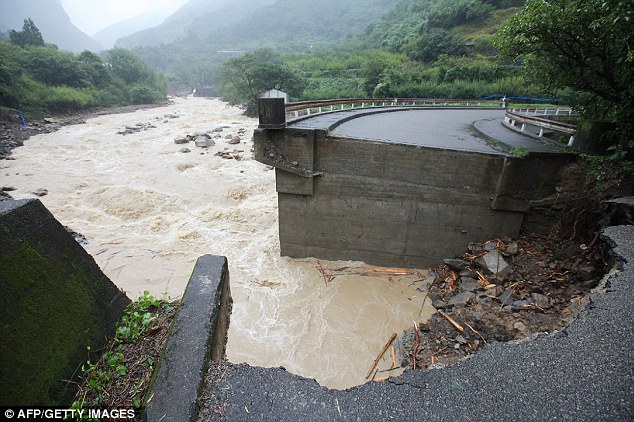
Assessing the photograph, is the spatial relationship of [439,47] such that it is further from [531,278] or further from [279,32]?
[279,32]

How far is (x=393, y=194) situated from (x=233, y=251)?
18.1 feet

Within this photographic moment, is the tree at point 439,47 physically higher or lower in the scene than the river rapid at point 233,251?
higher

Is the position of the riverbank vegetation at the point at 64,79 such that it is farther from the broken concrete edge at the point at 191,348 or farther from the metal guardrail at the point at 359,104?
the broken concrete edge at the point at 191,348

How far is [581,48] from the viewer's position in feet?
21.3

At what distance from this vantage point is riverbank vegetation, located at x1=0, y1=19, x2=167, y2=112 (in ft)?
98.9

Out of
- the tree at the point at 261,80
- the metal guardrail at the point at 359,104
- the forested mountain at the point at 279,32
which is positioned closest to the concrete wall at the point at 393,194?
the metal guardrail at the point at 359,104

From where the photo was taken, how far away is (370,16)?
Answer: 131125 millimetres

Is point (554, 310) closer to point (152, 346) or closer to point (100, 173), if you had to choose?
point (152, 346)

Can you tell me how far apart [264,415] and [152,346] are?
1.18 m

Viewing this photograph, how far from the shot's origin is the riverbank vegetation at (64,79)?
30.1m

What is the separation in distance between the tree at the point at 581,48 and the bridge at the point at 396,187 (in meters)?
1.40

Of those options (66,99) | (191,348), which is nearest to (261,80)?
(66,99)

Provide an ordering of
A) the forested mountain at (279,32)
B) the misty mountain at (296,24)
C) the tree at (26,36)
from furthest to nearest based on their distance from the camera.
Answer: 1. the misty mountain at (296,24)
2. the forested mountain at (279,32)
3. the tree at (26,36)

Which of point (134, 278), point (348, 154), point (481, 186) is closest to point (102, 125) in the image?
point (134, 278)
